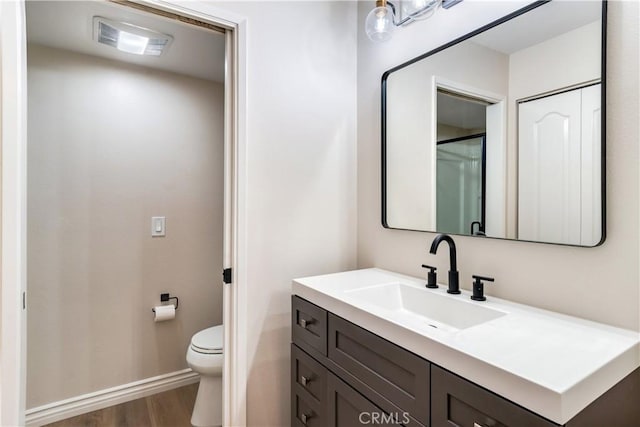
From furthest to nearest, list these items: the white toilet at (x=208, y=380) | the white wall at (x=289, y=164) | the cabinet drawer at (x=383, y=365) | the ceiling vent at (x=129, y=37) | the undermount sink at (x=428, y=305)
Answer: the white toilet at (x=208, y=380)
the ceiling vent at (x=129, y=37)
the white wall at (x=289, y=164)
the undermount sink at (x=428, y=305)
the cabinet drawer at (x=383, y=365)

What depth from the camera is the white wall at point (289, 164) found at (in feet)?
5.15

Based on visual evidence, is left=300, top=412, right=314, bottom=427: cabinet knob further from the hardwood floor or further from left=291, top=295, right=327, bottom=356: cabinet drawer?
the hardwood floor

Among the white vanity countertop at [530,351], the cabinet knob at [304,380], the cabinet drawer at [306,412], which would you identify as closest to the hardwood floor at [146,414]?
the cabinet drawer at [306,412]

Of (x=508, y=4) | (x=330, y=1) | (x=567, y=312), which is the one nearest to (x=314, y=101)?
(x=330, y=1)

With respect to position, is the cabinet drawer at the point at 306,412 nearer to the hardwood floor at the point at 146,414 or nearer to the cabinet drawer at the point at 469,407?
the cabinet drawer at the point at 469,407

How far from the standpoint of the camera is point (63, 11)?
1.65 meters

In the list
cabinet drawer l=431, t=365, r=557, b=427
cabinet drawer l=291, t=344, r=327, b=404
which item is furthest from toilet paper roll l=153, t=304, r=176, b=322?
cabinet drawer l=431, t=365, r=557, b=427

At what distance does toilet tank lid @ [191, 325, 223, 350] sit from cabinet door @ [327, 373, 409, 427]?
0.95m

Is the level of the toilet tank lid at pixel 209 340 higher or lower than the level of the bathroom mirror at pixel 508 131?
lower

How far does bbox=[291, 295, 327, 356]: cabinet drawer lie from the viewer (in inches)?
49.5

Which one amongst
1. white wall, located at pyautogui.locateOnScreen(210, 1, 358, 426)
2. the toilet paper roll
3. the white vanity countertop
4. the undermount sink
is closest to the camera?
the white vanity countertop

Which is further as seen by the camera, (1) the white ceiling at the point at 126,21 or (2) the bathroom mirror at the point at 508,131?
(1) the white ceiling at the point at 126,21

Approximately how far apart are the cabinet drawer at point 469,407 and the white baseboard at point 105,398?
2.09 m

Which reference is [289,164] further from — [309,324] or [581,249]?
[581,249]
